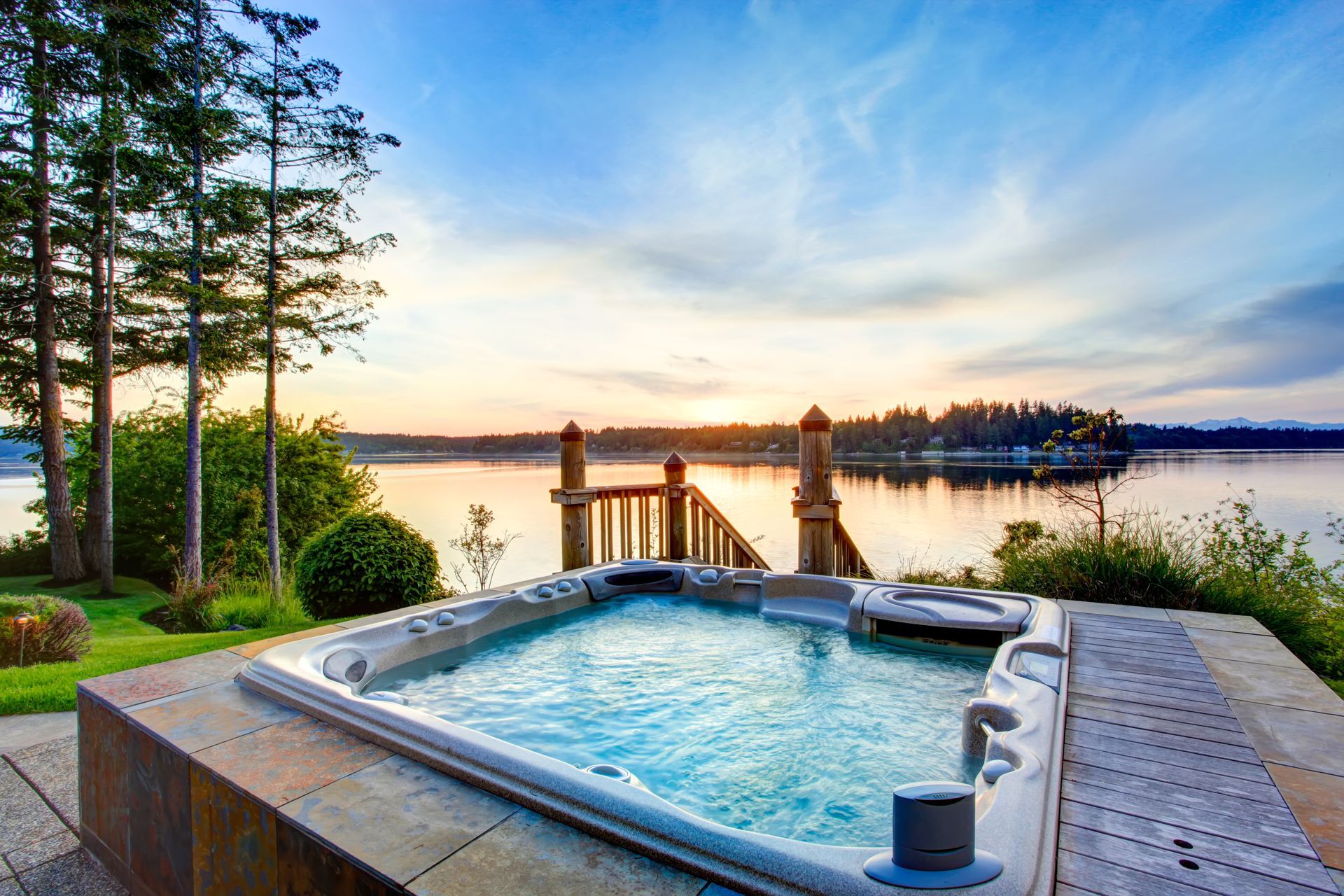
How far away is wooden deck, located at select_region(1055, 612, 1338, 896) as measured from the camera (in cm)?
113

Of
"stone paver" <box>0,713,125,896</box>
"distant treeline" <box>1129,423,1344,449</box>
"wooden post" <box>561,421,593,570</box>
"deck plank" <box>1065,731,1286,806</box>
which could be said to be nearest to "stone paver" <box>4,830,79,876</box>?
"stone paver" <box>0,713,125,896</box>

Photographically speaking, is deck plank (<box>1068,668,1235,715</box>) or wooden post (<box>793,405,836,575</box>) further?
wooden post (<box>793,405,836,575</box>)

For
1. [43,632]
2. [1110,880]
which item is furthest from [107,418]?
[1110,880]

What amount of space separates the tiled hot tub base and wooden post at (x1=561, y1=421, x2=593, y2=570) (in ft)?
8.78

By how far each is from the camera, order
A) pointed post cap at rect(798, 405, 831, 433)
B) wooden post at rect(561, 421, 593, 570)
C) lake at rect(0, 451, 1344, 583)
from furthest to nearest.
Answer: lake at rect(0, 451, 1344, 583)
wooden post at rect(561, 421, 593, 570)
pointed post cap at rect(798, 405, 831, 433)

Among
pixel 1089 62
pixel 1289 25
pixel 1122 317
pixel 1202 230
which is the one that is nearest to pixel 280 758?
pixel 1089 62

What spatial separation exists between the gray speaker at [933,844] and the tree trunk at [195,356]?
824cm

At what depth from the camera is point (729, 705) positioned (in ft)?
8.46

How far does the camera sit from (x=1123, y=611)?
10.4 ft

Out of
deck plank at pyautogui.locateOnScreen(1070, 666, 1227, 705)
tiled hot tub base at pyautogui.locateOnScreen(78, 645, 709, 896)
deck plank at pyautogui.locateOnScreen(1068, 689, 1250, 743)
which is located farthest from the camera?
deck plank at pyautogui.locateOnScreen(1070, 666, 1227, 705)

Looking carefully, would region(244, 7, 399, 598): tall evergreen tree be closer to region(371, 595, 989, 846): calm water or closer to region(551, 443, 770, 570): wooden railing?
region(551, 443, 770, 570): wooden railing

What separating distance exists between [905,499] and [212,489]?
13520 millimetres

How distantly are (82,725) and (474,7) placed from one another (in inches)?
225

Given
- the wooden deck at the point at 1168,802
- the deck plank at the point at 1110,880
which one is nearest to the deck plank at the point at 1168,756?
the wooden deck at the point at 1168,802
